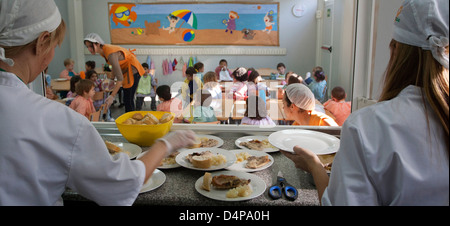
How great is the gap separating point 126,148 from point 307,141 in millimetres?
825

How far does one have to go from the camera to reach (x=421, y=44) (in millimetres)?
738

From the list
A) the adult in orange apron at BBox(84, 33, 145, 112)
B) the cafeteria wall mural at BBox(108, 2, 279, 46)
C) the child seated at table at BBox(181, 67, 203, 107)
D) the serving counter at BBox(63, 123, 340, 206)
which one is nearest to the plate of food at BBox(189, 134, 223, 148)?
the serving counter at BBox(63, 123, 340, 206)

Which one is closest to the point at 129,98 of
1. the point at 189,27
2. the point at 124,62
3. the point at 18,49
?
the point at 124,62

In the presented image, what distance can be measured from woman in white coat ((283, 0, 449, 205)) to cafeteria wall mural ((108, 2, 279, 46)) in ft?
21.8

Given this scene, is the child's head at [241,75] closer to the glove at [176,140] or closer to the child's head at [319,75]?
the child's head at [319,75]

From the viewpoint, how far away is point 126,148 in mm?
1598

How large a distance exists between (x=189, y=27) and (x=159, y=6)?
756mm

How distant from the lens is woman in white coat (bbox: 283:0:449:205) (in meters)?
0.70

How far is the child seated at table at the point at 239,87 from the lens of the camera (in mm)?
4373

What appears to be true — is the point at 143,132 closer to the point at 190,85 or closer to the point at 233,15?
the point at 190,85

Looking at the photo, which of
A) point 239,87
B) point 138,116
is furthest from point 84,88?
point 138,116

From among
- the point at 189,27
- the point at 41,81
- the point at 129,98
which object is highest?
Answer: the point at 189,27

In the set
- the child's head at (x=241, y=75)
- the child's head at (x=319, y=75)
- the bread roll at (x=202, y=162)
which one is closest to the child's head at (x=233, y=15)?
the child's head at (x=241, y=75)
